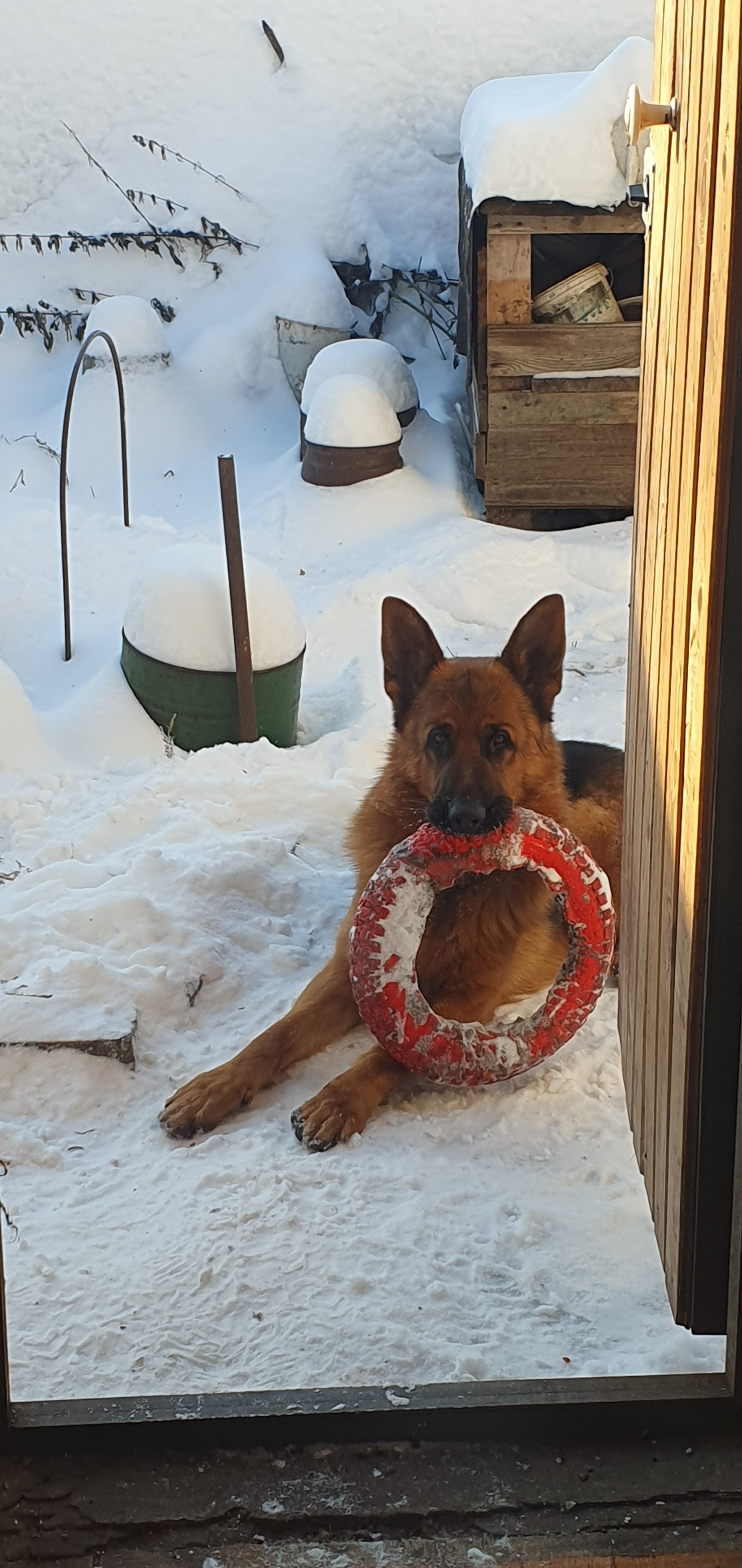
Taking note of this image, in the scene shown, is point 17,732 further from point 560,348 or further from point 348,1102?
point 560,348

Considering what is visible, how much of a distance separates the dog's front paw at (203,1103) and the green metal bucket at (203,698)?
2.62 m

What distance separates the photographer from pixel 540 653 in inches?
145

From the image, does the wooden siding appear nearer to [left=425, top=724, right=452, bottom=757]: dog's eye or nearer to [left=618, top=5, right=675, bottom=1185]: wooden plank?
[left=618, top=5, right=675, bottom=1185]: wooden plank

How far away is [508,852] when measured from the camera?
11.2 feet

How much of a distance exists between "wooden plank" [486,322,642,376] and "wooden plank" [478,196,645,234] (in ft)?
1.75

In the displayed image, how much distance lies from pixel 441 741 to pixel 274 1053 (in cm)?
92

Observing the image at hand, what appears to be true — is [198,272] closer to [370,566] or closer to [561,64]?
[561,64]

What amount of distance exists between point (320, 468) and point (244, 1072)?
20.9ft

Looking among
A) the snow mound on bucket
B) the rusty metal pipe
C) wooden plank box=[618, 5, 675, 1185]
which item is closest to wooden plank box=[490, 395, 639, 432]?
the snow mound on bucket

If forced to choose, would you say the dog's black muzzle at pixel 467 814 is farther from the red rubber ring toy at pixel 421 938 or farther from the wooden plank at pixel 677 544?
the wooden plank at pixel 677 544

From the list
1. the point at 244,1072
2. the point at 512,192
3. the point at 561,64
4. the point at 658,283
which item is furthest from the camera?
the point at 561,64

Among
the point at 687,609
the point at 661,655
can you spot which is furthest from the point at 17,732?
the point at 687,609

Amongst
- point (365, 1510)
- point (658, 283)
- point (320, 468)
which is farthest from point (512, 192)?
point (365, 1510)

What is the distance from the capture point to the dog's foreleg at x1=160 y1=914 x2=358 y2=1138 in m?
3.24
